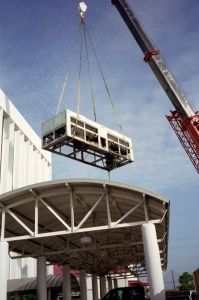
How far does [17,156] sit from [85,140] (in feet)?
57.7

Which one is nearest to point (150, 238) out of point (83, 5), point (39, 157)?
point (83, 5)

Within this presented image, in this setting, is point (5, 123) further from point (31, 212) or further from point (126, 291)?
point (126, 291)

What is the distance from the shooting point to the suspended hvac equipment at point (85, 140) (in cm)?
1866

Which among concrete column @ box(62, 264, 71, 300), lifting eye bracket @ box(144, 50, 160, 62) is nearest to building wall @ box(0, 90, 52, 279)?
concrete column @ box(62, 264, 71, 300)

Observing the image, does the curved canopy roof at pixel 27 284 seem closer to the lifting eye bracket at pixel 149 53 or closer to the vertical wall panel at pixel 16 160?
the vertical wall panel at pixel 16 160

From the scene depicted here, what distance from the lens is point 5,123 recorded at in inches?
1268

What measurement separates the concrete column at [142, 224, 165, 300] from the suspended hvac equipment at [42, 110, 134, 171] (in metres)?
7.41

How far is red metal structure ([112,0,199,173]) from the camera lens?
20828 mm

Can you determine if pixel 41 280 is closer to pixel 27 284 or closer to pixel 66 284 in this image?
pixel 66 284

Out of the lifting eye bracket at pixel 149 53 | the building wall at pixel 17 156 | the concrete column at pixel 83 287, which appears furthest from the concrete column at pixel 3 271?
the concrete column at pixel 83 287

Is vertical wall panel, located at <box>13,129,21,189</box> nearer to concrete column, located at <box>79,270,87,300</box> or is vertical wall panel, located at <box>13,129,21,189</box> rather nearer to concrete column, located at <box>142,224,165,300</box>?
concrete column, located at <box>79,270,87,300</box>

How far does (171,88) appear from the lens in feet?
70.3

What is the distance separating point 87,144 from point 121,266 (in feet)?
66.7

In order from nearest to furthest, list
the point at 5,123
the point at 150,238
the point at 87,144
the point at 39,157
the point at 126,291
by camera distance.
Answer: the point at 150,238 → the point at 126,291 → the point at 87,144 → the point at 5,123 → the point at 39,157
